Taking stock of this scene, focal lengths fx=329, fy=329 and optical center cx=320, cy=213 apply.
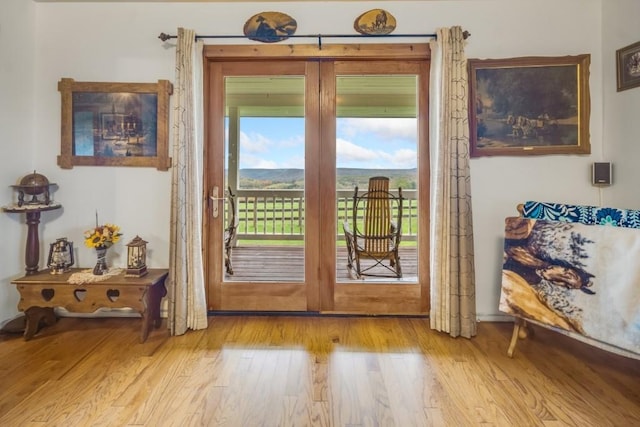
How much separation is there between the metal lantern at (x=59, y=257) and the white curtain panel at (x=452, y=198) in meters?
2.83

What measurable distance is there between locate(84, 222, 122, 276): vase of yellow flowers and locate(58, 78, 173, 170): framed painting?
0.61m

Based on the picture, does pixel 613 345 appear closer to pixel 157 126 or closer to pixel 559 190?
pixel 559 190

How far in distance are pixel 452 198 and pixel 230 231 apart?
187 cm

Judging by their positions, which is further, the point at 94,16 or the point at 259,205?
the point at 259,205

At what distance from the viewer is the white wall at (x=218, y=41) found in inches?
105

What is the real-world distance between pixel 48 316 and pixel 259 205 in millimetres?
→ 1866

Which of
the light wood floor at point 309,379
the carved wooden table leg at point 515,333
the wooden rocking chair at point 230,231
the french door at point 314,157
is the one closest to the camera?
the light wood floor at point 309,379

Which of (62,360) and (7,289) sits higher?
(7,289)

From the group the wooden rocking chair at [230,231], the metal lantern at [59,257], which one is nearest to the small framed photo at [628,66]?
the wooden rocking chair at [230,231]

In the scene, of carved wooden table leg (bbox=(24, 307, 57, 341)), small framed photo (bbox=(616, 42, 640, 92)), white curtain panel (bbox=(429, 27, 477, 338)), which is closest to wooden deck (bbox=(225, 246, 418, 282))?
white curtain panel (bbox=(429, 27, 477, 338))

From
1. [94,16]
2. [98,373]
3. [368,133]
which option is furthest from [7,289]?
[368,133]

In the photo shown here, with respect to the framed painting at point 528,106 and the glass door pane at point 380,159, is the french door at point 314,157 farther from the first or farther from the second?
the framed painting at point 528,106

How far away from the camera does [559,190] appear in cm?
268

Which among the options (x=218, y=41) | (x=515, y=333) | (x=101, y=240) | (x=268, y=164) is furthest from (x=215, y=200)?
(x=515, y=333)
